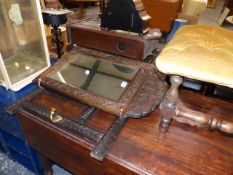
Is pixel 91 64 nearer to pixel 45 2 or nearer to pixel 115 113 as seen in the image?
pixel 115 113

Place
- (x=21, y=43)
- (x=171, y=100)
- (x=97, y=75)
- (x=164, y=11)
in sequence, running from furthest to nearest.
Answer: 1. (x=164, y=11)
2. (x=21, y=43)
3. (x=97, y=75)
4. (x=171, y=100)

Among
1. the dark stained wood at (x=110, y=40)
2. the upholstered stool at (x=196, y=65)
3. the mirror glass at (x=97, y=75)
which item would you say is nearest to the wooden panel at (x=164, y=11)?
the dark stained wood at (x=110, y=40)

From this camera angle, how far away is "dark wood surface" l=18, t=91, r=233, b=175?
0.69 metres

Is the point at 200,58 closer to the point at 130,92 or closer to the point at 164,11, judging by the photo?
the point at 130,92

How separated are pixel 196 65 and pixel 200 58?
44mm

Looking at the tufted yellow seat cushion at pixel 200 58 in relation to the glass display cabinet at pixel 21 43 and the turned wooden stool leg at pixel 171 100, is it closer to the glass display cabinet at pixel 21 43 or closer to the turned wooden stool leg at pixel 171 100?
the turned wooden stool leg at pixel 171 100

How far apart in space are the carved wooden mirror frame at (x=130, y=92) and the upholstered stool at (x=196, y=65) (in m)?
0.12

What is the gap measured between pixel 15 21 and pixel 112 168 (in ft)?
2.81

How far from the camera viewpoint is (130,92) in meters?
0.88

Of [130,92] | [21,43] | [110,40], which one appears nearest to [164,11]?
[110,40]

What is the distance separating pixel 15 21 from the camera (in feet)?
3.49

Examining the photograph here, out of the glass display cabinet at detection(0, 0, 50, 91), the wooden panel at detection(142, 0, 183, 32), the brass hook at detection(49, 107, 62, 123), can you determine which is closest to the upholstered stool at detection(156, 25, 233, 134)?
the brass hook at detection(49, 107, 62, 123)

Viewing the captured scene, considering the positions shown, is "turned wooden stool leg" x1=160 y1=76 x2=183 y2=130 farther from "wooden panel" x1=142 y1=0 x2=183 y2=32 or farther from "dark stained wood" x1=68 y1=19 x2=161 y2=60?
"wooden panel" x1=142 y1=0 x2=183 y2=32

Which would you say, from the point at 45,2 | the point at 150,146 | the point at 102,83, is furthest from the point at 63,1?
the point at 150,146
